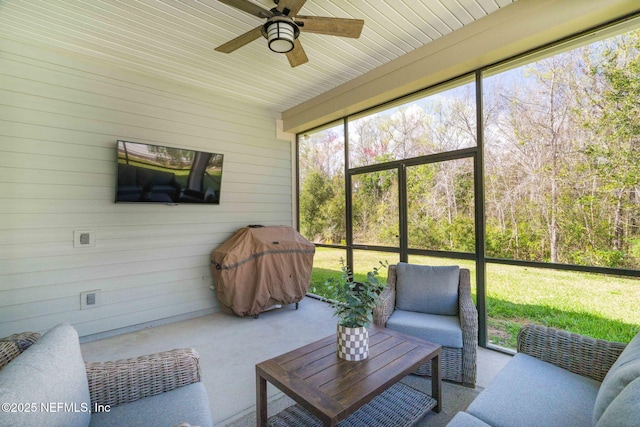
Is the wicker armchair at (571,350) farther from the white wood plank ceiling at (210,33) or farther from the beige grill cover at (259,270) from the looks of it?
the beige grill cover at (259,270)

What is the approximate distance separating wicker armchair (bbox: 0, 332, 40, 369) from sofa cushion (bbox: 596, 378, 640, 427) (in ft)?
7.37

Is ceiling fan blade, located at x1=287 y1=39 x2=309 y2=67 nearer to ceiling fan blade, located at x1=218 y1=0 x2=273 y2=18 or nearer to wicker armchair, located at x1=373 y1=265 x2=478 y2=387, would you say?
ceiling fan blade, located at x1=218 y1=0 x2=273 y2=18

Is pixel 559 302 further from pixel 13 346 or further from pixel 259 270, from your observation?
pixel 13 346

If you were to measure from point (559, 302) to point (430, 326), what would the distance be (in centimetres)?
124

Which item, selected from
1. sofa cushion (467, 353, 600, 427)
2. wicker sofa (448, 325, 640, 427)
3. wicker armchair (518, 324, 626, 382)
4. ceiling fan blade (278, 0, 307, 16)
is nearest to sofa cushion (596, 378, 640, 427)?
wicker sofa (448, 325, 640, 427)

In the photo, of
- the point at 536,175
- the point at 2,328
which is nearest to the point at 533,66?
the point at 536,175

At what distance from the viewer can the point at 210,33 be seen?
287cm

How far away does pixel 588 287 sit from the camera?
250 centimetres

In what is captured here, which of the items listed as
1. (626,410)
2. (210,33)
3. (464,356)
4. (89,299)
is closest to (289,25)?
(210,33)

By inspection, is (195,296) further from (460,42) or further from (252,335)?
(460,42)

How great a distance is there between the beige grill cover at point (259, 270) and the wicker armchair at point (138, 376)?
218 cm

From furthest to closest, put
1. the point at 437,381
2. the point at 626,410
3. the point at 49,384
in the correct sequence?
the point at 437,381 < the point at 49,384 < the point at 626,410

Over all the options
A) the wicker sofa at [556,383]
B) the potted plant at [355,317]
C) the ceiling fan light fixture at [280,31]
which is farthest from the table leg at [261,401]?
the ceiling fan light fixture at [280,31]

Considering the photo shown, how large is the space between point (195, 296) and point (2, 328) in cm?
183
